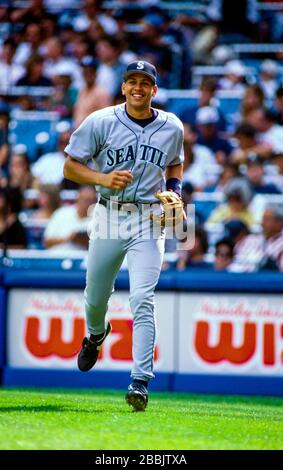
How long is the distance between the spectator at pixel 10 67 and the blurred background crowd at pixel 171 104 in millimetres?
29

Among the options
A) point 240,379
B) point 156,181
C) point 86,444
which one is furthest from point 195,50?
point 86,444

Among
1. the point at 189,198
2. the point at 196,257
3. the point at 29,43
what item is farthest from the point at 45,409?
the point at 29,43

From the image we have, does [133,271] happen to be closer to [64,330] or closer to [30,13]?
[64,330]

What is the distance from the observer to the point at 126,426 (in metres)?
5.62

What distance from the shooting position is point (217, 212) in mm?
12484

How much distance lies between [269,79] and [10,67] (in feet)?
11.8

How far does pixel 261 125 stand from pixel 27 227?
3317 mm

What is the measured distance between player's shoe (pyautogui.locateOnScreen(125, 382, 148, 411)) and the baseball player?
0.31ft

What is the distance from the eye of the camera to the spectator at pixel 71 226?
489 inches

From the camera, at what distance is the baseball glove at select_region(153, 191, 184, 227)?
21.9 ft

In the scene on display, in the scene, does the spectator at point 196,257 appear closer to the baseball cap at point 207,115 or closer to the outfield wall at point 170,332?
the outfield wall at point 170,332

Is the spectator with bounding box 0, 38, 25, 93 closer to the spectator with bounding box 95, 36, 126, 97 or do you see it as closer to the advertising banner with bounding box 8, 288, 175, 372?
A: the spectator with bounding box 95, 36, 126, 97

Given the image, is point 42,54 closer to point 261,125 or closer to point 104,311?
point 261,125

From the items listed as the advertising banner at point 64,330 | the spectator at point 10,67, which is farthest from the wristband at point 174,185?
the spectator at point 10,67
